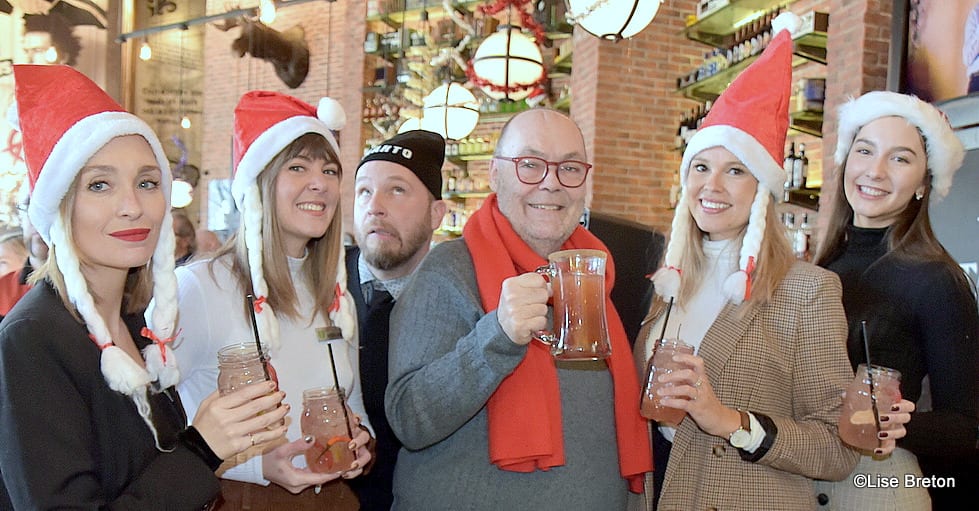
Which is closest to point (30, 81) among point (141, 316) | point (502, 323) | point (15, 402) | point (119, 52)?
point (141, 316)

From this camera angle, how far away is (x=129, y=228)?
153cm

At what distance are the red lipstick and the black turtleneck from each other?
1.76m

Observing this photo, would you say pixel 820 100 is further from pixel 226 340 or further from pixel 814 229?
pixel 226 340

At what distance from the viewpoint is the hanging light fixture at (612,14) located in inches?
172

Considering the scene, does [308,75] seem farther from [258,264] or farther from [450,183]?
[258,264]

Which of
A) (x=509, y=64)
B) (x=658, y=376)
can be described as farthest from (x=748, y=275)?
(x=509, y=64)

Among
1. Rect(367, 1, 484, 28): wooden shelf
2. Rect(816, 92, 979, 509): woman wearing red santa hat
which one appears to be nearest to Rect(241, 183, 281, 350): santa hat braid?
Rect(816, 92, 979, 509): woman wearing red santa hat

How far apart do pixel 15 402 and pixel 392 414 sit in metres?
0.74

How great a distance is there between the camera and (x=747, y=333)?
187 centimetres

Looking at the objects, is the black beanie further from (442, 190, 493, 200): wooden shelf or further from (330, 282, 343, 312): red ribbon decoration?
(442, 190, 493, 200): wooden shelf

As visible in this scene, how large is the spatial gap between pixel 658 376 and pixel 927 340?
82 centimetres

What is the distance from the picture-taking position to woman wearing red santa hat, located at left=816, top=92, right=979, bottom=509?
2.01 metres

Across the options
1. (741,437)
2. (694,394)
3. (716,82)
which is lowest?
(741,437)

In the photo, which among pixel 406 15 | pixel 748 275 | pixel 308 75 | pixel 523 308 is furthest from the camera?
pixel 308 75
